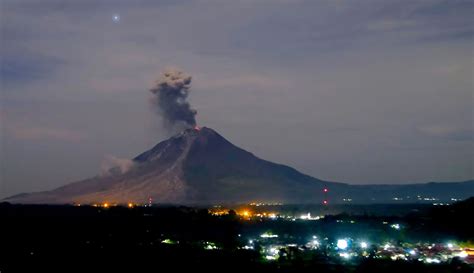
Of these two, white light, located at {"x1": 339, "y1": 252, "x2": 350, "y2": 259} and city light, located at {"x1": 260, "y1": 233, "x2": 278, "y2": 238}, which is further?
city light, located at {"x1": 260, "y1": 233, "x2": 278, "y2": 238}

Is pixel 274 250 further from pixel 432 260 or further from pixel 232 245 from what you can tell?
pixel 432 260

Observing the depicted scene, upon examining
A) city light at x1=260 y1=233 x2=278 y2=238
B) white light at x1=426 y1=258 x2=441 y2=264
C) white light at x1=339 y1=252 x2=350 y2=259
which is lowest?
white light at x1=426 y1=258 x2=441 y2=264

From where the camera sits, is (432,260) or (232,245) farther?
(232,245)

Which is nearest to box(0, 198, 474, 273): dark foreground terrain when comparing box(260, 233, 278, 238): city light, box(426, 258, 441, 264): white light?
box(260, 233, 278, 238): city light

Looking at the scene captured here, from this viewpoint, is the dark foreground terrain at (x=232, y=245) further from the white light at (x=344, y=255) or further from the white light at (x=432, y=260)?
the white light at (x=432, y=260)

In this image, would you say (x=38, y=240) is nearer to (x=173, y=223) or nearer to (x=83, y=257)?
(x=83, y=257)

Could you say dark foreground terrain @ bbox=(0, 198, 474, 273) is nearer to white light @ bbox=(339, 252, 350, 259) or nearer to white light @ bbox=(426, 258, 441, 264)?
white light @ bbox=(339, 252, 350, 259)

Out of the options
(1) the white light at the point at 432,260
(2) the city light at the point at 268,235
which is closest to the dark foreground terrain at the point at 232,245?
(2) the city light at the point at 268,235

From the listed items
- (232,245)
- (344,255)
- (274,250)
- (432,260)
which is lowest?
(432,260)

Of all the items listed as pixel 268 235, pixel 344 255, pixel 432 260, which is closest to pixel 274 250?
pixel 344 255
